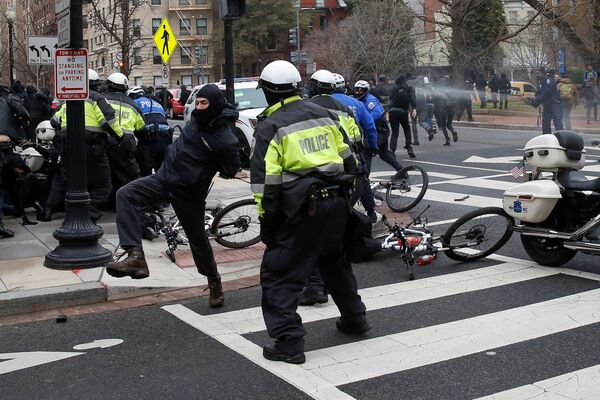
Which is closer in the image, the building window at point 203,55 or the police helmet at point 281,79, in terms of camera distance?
the police helmet at point 281,79

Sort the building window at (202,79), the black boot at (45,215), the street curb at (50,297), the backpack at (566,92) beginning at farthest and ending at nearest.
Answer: the building window at (202,79) → the backpack at (566,92) → the black boot at (45,215) → the street curb at (50,297)

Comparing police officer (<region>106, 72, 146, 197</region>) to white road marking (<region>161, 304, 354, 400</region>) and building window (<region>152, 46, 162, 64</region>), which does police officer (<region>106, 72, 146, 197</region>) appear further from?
building window (<region>152, 46, 162, 64</region>)

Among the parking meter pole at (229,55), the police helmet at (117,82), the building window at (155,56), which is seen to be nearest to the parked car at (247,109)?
the parking meter pole at (229,55)

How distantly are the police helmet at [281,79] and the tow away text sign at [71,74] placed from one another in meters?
3.13

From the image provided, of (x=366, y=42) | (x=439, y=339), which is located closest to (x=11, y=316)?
(x=439, y=339)

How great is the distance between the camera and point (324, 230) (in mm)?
5273

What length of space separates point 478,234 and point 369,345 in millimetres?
2924

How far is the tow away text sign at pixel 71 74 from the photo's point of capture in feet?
26.0

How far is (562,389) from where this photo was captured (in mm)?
4668

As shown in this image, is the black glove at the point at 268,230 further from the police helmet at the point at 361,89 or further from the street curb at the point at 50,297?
the police helmet at the point at 361,89

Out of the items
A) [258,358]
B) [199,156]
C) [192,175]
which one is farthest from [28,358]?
[199,156]

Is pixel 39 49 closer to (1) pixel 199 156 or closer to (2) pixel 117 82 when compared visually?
(2) pixel 117 82

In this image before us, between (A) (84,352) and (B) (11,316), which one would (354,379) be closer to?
(A) (84,352)

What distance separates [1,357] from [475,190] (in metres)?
9.17
